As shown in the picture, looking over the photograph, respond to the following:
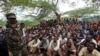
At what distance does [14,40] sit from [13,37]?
0.06 m

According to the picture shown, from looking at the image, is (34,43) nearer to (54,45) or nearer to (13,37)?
(54,45)

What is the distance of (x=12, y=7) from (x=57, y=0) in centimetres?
842

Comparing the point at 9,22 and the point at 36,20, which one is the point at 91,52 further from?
the point at 36,20

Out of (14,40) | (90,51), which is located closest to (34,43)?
(90,51)

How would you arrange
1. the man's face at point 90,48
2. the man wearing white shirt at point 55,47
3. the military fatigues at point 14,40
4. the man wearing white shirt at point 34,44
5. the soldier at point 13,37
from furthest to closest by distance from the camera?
the man wearing white shirt at point 34,44
the man wearing white shirt at point 55,47
the man's face at point 90,48
the military fatigues at point 14,40
the soldier at point 13,37

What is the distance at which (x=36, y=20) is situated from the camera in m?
42.2

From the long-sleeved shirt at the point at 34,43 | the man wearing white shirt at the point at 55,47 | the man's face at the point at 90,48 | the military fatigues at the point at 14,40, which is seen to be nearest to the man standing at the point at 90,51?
the man's face at the point at 90,48

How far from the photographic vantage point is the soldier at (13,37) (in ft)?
21.5

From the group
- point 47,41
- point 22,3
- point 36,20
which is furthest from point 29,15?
point 47,41

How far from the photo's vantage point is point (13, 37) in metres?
6.75

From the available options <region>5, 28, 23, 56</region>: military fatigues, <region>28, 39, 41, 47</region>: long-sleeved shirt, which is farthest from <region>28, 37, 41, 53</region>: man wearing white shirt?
<region>5, 28, 23, 56</region>: military fatigues

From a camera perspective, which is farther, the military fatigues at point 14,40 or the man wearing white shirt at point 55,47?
the man wearing white shirt at point 55,47

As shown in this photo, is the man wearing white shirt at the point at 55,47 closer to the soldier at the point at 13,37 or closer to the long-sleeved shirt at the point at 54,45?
the long-sleeved shirt at the point at 54,45

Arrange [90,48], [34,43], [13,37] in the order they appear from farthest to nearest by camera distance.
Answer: [34,43], [90,48], [13,37]
